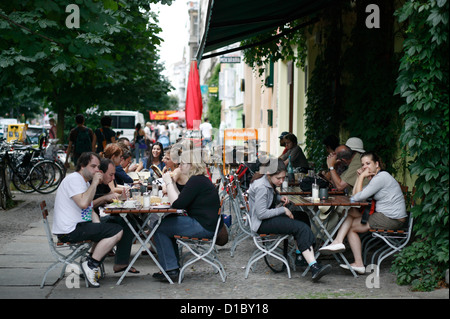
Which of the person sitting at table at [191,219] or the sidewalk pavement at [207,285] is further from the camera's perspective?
the person sitting at table at [191,219]

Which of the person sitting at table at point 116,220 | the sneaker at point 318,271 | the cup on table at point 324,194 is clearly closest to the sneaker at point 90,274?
the person sitting at table at point 116,220

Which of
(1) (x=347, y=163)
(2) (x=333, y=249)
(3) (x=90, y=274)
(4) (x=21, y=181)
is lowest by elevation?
(3) (x=90, y=274)

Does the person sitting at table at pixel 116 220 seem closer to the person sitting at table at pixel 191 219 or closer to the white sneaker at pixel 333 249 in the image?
the person sitting at table at pixel 191 219

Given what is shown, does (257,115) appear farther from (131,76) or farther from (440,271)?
(440,271)

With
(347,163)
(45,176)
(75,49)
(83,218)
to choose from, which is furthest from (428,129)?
(45,176)

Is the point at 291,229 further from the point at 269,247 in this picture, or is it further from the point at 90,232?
the point at 90,232

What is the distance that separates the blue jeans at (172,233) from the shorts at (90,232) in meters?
0.50

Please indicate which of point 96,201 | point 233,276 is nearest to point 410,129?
point 233,276

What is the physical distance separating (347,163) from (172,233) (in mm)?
2817

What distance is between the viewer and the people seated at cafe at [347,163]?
26.7 ft

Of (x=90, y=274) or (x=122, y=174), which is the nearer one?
(x=90, y=274)

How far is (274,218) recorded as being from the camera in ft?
22.5

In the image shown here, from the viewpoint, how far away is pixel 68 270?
6953 mm

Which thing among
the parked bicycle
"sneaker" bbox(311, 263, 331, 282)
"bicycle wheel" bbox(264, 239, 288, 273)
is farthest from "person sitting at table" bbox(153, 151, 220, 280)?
the parked bicycle
